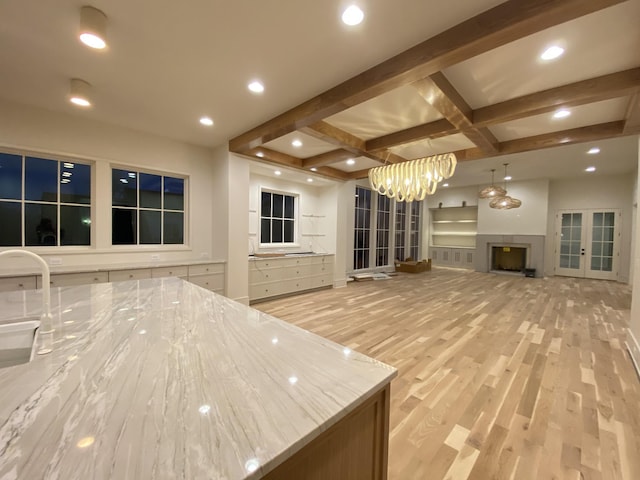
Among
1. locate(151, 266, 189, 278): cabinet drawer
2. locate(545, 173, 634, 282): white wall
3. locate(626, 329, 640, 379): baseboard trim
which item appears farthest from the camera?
locate(545, 173, 634, 282): white wall

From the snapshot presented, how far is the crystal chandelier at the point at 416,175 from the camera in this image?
356 cm

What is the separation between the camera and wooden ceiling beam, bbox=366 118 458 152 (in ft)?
11.1

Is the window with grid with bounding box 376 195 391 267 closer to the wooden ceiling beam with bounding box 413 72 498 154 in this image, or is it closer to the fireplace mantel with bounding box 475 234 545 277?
the fireplace mantel with bounding box 475 234 545 277

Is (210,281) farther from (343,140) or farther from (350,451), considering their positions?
(350,451)

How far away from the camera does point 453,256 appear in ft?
32.3

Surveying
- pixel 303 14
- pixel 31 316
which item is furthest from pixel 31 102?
pixel 303 14

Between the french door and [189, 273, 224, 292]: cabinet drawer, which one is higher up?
the french door

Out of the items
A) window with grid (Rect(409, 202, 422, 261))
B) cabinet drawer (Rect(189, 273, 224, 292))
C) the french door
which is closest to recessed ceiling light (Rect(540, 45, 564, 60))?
cabinet drawer (Rect(189, 273, 224, 292))

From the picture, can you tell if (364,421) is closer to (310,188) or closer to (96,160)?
(96,160)

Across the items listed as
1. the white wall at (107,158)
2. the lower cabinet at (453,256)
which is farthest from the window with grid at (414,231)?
the white wall at (107,158)

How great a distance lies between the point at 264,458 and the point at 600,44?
334 centimetres

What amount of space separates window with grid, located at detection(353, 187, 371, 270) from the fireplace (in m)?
4.38

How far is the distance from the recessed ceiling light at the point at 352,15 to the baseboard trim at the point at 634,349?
386cm

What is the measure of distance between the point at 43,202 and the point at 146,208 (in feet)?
3.66
